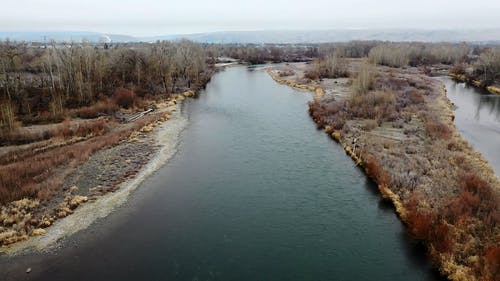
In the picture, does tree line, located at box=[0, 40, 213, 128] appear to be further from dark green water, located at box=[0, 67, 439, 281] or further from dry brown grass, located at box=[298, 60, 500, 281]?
dry brown grass, located at box=[298, 60, 500, 281]

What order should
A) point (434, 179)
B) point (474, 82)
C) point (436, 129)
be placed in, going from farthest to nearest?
1. point (474, 82)
2. point (436, 129)
3. point (434, 179)

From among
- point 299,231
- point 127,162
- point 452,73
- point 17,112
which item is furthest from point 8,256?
point 452,73

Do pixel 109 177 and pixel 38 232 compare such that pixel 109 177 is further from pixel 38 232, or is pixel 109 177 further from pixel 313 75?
pixel 313 75

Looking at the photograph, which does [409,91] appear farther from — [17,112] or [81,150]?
[17,112]

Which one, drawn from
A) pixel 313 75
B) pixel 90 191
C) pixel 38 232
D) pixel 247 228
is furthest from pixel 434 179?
pixel 313 75

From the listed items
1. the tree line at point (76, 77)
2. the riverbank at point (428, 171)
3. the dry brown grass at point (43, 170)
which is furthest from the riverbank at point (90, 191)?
the riverbank at point (428, 171)

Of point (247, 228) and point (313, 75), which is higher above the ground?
point (313, 75)
